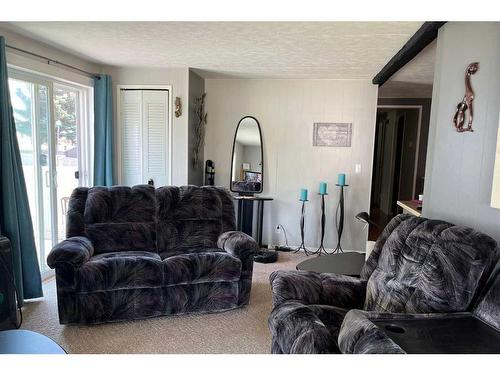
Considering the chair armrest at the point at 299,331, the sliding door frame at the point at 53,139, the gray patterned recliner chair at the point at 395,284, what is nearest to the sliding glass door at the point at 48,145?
the sliding door frame at the point at 53,139

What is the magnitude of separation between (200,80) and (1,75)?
2.37 m

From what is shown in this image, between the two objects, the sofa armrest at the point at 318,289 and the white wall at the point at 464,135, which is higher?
the white wall at the point at 464,135

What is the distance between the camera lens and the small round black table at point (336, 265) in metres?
2.59

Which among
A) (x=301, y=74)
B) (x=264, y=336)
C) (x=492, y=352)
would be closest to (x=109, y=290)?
(x=264, y=336)

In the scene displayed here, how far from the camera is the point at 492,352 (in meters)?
1.23

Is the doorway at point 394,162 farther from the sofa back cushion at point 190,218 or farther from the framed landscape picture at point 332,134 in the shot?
the sofa back cushion at point 190,218

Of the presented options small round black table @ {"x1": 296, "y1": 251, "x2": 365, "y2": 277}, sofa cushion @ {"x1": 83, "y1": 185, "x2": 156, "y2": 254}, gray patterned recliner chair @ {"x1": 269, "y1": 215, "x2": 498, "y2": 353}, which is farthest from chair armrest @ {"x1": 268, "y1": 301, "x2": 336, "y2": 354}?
sofa cushion @ {"x1": 83, "y1": 185, "x2": 156, "y2": 254}

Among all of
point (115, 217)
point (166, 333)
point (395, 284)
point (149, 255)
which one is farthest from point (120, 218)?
point (395, 284)

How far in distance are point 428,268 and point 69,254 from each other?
7.49 feet

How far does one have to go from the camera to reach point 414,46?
2676 mm

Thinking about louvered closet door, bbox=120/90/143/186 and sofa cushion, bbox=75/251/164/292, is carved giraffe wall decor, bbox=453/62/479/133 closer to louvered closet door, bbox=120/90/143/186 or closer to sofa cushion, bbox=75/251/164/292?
sofa cushion, bbox=75/251/164/292

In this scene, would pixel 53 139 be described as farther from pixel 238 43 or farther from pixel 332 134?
pixel 332 134

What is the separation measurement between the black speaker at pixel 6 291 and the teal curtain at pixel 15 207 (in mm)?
205

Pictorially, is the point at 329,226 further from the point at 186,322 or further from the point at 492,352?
the point at 492,352
